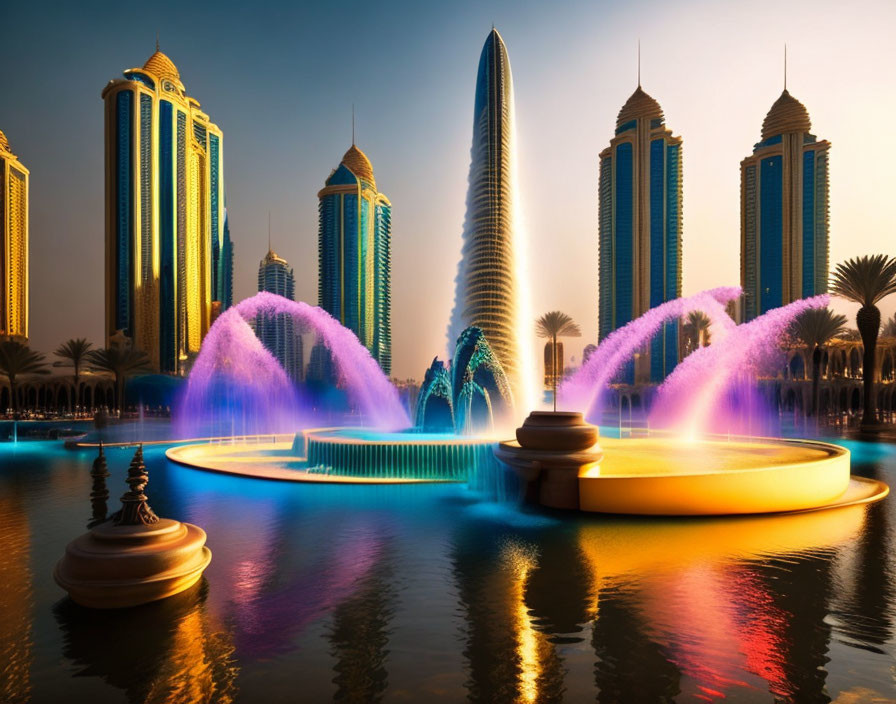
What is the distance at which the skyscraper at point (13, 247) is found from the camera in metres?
110

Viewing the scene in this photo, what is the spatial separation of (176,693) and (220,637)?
3.93 ft

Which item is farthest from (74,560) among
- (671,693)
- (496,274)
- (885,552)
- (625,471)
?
(496,274)

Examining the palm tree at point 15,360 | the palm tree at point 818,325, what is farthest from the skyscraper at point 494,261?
the palm tree at point 15,360

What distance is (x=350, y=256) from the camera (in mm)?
126250

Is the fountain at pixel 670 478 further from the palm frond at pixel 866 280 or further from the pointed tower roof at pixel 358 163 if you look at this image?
the pointed tower roof at pixel 358 163

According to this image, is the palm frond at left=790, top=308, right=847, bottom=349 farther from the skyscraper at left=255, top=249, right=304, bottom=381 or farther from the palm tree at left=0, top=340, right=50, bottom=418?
the skyscraper at left=255, top=249, right=304, bottom=381

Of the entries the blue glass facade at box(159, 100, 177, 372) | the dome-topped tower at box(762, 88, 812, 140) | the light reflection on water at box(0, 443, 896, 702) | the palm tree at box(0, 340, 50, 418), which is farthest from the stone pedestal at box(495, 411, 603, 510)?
the dome-topped tower at box(762, 88, 812, 140)

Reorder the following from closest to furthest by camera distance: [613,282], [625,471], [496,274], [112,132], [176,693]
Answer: [176,693] < [625,471] < [496,274] < [112,132] < [613,282]

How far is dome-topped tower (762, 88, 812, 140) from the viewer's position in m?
110

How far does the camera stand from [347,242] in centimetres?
12631

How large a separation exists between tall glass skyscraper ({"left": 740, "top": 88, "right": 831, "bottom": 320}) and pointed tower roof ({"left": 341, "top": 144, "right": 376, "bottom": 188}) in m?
86.6

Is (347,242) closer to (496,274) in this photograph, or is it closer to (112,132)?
(112,132)

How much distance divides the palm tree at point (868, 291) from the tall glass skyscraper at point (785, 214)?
71854mm

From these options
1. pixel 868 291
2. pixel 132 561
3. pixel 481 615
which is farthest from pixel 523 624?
pixel 868 291
